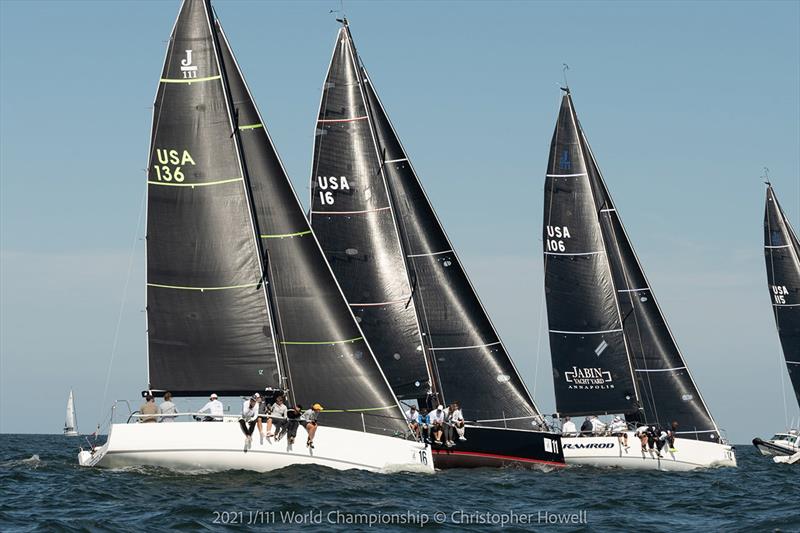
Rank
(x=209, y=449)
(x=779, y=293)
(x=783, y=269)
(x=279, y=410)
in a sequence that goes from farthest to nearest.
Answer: (x=779, y=293)
(x=783, y=269)
(x=279, y=410)
(x=209, y=449)

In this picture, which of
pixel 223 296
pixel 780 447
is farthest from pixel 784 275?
pixel 223 296

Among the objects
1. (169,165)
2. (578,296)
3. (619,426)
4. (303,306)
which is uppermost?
(169,165)

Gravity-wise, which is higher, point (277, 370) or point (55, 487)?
point (277, 370)

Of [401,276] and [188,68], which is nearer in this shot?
[188,68]

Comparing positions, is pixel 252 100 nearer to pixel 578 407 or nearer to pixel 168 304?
pixel 168 304

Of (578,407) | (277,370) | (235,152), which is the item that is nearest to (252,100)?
(235,152)

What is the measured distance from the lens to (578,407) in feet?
144

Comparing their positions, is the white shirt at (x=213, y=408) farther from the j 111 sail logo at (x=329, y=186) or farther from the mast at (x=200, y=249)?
the j 111 sail logo at (x=329, y=186)

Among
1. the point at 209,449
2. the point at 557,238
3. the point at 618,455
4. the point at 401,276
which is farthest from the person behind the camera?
the point at 557,238

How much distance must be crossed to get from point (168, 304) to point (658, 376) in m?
21.6

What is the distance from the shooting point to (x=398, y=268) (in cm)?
3816

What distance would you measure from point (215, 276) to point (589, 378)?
18169mm

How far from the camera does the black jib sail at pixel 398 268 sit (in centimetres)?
3809

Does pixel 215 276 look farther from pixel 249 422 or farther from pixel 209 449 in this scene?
pixel 209 449
